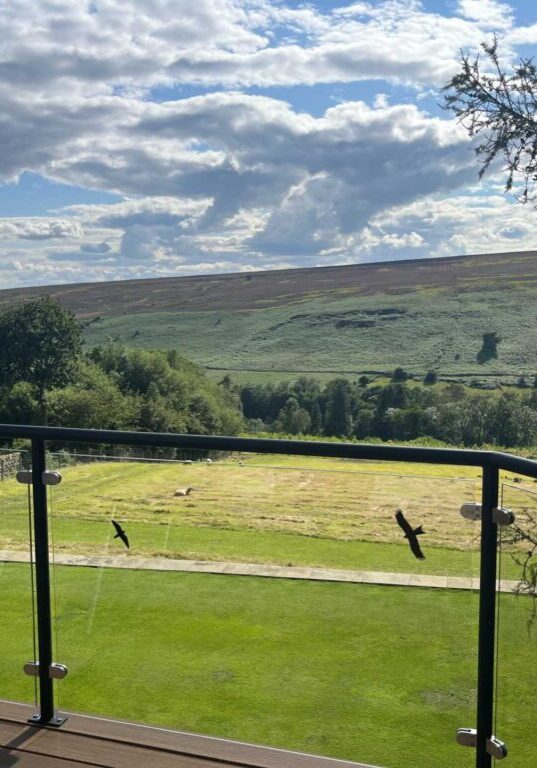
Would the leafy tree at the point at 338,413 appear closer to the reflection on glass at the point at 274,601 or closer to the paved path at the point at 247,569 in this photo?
the reflection on glass at the point at 274,601

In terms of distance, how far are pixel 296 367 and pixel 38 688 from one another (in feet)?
175

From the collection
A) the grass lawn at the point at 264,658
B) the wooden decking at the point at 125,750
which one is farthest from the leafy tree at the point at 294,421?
the wooden decking at the point at 125,750

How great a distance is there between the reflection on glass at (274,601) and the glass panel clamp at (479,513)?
0.02 m

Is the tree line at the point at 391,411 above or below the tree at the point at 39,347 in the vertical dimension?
below

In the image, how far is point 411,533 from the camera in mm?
Answer: 1843

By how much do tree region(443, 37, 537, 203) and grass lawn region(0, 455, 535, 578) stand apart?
13.0 ft

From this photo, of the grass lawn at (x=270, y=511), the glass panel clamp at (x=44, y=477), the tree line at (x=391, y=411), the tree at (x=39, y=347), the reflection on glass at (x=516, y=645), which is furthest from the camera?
the tree at (x=39, y=347)

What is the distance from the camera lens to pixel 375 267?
70.4 m

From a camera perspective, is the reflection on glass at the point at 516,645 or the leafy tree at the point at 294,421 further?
the leafy tree at the point at 294,421

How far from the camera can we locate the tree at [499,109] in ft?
16.6

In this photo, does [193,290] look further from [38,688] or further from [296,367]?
[38,688]

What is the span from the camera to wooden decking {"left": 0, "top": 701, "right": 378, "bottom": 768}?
1889mm

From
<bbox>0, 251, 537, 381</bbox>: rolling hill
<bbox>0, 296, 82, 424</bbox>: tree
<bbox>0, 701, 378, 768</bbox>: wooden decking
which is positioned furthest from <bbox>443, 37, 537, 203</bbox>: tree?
<bbox>0, 296, 82, 424</bbox>: tree

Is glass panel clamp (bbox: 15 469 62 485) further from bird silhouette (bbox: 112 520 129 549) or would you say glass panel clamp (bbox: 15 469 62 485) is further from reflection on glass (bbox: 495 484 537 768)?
reflection on glass (bbox: 495 484 537 768)
